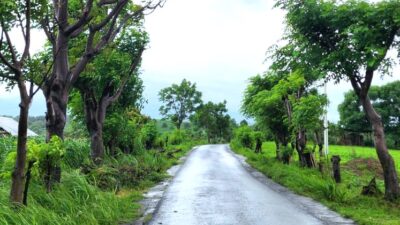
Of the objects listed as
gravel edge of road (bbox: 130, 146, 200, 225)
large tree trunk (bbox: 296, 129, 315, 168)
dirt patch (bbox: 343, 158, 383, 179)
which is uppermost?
large tree trunk (bbox: 296, 129, 315, 168)

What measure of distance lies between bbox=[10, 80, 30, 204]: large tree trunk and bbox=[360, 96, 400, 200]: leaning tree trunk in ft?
31.7

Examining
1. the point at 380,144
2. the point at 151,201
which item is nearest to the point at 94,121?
the point at 151,201

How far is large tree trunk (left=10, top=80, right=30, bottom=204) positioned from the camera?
7906 millimetres

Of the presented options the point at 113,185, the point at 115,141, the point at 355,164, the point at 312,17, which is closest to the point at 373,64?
the point at 312,17

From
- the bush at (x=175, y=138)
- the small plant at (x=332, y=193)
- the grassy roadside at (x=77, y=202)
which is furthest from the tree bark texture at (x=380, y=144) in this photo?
the bush at (x=175, y=138)

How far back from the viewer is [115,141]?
70.1ft

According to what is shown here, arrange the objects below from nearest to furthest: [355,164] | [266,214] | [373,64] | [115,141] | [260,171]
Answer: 1. [266,214]
2. [373,64]
3. [115,141]
4. [260,171]
5. [355,164]

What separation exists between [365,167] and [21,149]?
66.0ft

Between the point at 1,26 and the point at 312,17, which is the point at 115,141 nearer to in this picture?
the point at 312,17

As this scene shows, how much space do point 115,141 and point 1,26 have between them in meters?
14.3

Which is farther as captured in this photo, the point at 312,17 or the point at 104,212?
the point at 312,17

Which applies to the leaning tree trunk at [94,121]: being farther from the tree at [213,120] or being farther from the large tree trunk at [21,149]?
the tree at [213,120]

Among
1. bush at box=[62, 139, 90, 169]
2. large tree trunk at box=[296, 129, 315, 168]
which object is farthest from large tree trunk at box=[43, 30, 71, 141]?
large tree trunk at box=[296, 129, 315, 168]

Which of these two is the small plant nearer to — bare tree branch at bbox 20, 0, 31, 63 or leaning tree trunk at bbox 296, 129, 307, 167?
leaning tree trunk at bbox 296, 129, 307, 167
